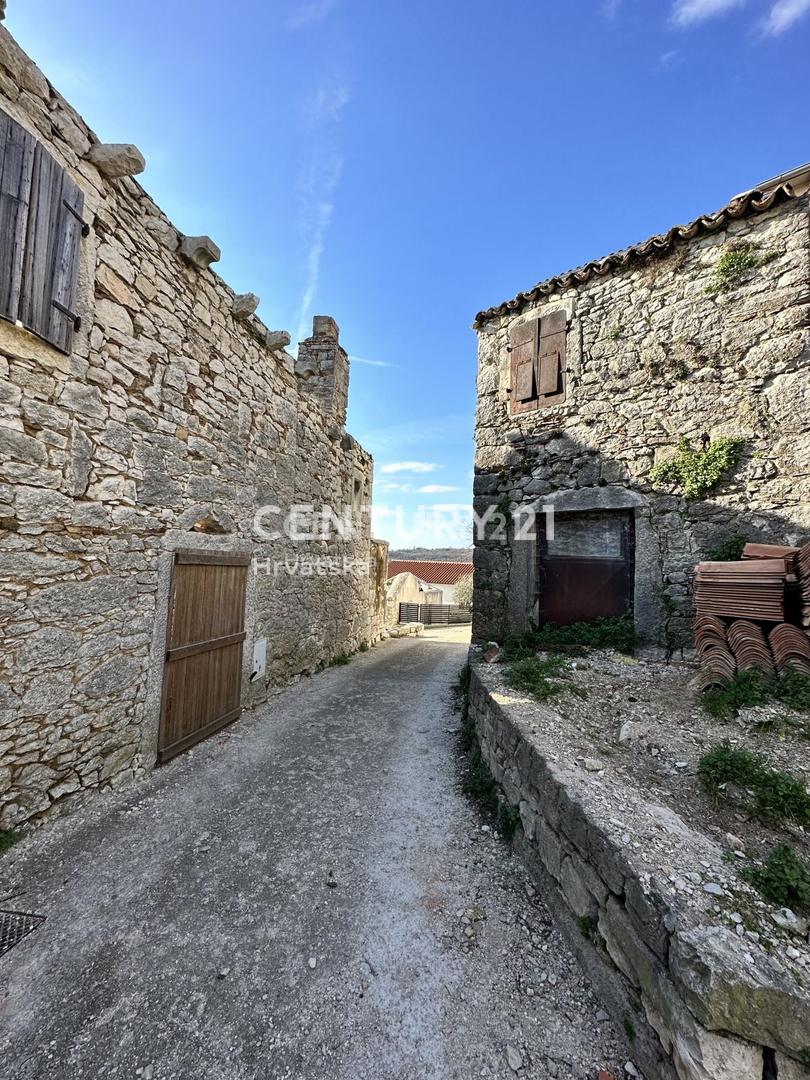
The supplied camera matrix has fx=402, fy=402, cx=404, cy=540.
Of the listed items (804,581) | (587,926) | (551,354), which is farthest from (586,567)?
(587,926)

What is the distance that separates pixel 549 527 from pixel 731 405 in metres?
2.52

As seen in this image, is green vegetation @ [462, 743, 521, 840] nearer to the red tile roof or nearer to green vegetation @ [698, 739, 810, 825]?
green vegetation @ [698, 739, 810, 825]

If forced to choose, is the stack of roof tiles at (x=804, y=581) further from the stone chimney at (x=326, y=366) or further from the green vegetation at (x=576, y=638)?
the stone chimney at (x=326, y=366)

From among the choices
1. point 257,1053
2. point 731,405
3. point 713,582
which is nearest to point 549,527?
point 713,582

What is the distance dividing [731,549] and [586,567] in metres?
1.59

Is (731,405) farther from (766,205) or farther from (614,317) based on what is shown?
(766,205)

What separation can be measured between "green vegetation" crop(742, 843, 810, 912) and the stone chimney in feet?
26.3

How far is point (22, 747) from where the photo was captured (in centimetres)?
285

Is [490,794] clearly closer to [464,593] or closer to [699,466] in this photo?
[699,466]

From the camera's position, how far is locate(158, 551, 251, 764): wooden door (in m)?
4.09

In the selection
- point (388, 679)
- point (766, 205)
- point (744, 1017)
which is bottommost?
point (388, 679)

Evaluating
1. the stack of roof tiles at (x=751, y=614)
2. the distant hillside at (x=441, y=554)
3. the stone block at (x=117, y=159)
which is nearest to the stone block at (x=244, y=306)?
the stone block at (x=117, y=159)

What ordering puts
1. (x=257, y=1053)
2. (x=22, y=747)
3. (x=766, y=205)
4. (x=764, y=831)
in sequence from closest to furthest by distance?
(x=257, y=1053)
(x=764, y=831)
(x=22, y=747)
(x=766, y=205)

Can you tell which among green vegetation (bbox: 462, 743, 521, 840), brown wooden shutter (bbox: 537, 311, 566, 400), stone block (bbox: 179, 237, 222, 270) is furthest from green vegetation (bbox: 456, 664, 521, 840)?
stone block (bbox: 179, 237, 222, 270)
